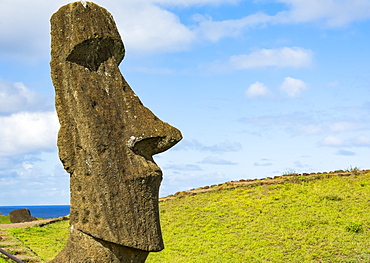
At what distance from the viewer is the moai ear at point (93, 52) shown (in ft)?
18.4

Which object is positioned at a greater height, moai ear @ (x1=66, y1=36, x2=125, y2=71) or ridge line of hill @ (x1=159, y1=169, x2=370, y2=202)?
moai ear @ (x1=66, y1=36, x2=125, y2=71)

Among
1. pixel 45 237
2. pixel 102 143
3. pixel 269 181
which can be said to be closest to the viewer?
pixel 102 143

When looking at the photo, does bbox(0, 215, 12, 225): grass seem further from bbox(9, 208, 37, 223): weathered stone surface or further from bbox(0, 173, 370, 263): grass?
bbox(0, 173, 370, 263): grass

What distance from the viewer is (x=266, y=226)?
15047mm

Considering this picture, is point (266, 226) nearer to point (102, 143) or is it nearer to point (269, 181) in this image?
point (269, 181)

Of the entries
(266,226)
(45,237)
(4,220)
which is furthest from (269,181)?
(4,220)

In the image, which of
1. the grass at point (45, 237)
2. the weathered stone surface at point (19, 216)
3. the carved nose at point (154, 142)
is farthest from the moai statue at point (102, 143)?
the weathered stone surface at point (19, 216)

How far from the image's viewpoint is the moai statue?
5.33 metres

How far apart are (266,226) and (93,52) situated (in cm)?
1075

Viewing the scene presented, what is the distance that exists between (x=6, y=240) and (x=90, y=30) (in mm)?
11514

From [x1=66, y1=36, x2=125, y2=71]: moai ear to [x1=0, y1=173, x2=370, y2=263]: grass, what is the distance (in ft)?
27.2

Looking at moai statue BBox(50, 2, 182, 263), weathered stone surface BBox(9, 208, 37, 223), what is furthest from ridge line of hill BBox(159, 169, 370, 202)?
moai statue BBox(50, 2, 182, 263)

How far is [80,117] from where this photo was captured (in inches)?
214

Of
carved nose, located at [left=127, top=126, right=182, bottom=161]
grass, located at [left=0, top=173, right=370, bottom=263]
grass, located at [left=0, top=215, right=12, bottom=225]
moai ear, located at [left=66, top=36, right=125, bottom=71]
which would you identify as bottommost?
grass, located at [left=0, top=173, right=370, bottom=263]
